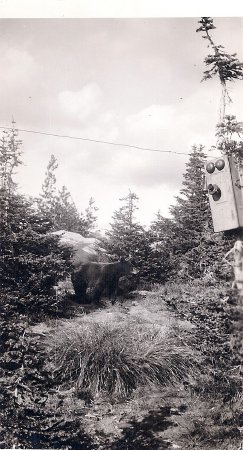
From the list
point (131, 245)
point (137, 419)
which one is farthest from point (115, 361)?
point (131, 245)

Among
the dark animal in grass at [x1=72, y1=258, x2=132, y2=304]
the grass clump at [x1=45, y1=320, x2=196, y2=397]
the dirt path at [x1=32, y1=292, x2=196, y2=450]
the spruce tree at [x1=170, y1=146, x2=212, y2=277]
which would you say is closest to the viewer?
the dirt path at [x1=32, y1=292, x2=196, y2=450]

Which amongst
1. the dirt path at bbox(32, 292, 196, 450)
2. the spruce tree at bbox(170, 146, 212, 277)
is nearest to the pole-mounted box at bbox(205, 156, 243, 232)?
the dirt path at bbox(32, 292, 196, 450)

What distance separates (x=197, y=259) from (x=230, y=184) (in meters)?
8.88

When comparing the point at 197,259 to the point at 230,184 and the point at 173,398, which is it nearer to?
the point at 173,398

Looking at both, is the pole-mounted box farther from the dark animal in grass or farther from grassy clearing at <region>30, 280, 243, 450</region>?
the dark animal in grass

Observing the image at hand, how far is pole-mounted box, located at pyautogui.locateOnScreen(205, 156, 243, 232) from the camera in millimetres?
4027

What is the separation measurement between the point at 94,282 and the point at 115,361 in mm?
5645

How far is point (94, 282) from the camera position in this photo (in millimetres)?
11039

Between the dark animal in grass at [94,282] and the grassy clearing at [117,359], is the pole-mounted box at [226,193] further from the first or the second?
the dark animal in grass at [94,282]

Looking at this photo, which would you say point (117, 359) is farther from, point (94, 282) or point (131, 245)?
point (131, 245)

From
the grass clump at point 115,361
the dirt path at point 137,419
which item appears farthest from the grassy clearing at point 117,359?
the dirt path at point 137,419

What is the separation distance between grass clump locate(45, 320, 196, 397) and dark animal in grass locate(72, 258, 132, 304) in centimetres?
459

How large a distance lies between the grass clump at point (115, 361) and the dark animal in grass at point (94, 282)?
4.59m

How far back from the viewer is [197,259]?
12648mm
